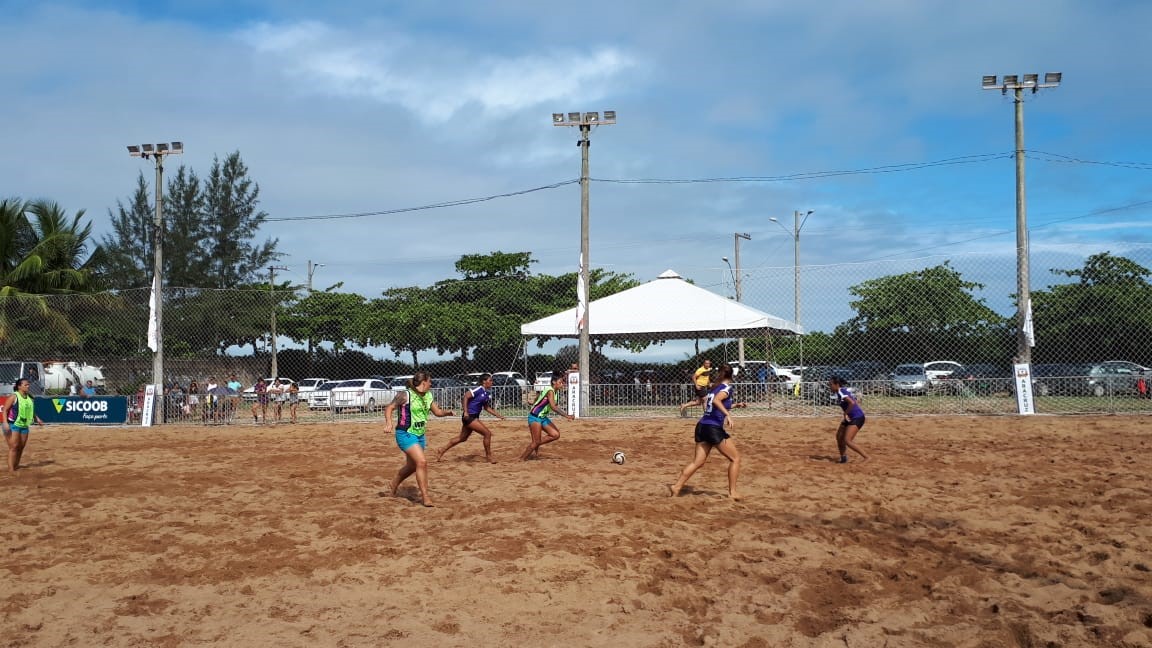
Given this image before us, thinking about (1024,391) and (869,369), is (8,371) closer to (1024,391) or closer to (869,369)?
(869,369)

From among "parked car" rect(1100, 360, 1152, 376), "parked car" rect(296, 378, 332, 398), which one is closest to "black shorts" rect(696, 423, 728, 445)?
"parked car" rect(1100, 360, 1152, 376)

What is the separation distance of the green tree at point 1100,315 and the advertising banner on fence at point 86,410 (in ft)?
81.5

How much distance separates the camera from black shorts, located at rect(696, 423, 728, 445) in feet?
34.9

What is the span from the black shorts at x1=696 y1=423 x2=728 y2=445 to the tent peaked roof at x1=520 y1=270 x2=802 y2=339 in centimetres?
1540

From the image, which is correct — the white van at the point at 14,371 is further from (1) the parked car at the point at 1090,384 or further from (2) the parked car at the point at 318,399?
(1) the parked car at the point at 1090,384

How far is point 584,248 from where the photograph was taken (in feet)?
83.2

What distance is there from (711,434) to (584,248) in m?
15.2

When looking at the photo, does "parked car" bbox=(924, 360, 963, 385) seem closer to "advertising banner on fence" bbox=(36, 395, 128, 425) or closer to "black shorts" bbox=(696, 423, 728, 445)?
"black shorts" bbox=(696, 423, 728, 445)

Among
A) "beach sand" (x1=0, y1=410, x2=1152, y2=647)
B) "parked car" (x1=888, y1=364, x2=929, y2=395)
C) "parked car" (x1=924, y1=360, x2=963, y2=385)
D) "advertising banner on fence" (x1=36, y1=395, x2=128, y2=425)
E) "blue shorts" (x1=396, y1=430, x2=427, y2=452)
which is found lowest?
"beach sand" (x1=0, y1=410, x2=1152, y2=647)

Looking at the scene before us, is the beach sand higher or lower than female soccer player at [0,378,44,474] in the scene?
lower

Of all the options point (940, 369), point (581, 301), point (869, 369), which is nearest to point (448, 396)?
point (581, 301)

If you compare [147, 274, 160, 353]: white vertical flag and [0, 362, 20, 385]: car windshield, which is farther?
[0, 362, 20, 385]: car windshield

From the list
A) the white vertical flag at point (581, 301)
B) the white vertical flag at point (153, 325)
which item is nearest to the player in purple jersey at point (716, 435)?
the white vertical flag at point (581, 301)

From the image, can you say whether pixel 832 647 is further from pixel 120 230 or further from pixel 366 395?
pixel 120 230
